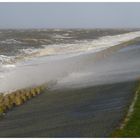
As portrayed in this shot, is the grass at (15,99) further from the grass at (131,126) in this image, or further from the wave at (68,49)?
the wave at (68,49)

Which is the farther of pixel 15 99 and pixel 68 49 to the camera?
pixel 68 49

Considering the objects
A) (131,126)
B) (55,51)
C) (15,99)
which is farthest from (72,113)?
(55,51)

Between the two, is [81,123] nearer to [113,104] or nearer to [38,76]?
[113,104]

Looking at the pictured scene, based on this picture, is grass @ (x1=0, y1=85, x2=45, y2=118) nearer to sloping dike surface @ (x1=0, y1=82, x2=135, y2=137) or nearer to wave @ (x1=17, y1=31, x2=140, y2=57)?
sloping dike surface @ (x1=0, y1=82, x2=135, y2=137)

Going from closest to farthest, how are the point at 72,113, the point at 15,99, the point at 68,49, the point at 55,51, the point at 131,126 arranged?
1. the point at 131,126
2. the point at 72,113
3. the point at 15,99
4. the point at 55,51
5. the point at 68,49

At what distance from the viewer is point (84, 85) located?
102 feet

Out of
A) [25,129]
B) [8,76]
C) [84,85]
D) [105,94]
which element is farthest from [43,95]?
[8,76]

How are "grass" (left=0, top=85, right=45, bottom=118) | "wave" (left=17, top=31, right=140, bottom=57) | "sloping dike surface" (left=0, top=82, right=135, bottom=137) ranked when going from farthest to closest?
"wave" (left=17, top=31, right=140, bottom=57), "grass" (left=0, top=85, right=45, bottom=118), "sloping dike surface" (left=0, top=82, right=135, bottom=137)

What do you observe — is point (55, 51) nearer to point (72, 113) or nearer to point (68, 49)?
point (68, 49)

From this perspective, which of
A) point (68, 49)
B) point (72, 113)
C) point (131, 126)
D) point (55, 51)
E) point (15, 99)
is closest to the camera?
point (131, 126)

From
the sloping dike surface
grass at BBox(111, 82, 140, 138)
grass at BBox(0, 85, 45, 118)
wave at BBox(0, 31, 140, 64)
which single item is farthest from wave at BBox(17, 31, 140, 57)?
grass at BBox(111, 82, 140, 138)

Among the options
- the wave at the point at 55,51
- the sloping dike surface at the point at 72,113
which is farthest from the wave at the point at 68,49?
the sloping dike surface at the point at 72,113

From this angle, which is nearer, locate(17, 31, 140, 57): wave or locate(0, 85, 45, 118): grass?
locate(0, 85, 45, 118): grass

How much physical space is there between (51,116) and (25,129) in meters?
2.42
